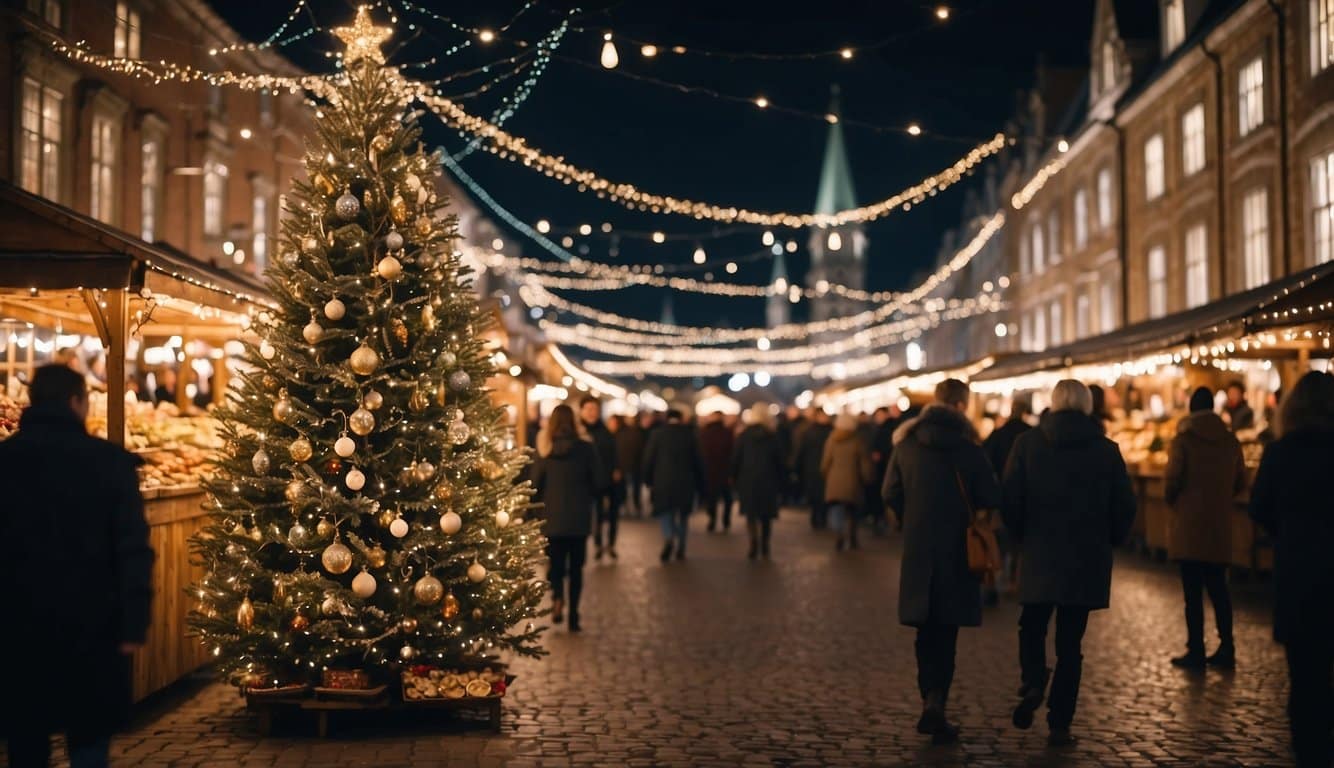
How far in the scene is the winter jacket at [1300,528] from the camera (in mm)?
6879

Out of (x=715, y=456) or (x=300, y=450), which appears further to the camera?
(x=715, y=456)

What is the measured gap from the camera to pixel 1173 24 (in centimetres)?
3134

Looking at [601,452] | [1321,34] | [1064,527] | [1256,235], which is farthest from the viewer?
[1256,235]

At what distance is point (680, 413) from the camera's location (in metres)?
22.0

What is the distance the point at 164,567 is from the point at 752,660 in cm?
413

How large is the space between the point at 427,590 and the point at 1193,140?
2433 cm

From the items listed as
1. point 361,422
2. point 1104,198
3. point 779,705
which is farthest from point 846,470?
point 1104,198

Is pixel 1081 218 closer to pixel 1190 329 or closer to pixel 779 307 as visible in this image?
pixel 1190 329

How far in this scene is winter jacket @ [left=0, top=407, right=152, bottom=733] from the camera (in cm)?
552

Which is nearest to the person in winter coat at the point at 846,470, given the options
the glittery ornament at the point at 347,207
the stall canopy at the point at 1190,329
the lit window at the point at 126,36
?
the stall canopy at the point at 1190,329

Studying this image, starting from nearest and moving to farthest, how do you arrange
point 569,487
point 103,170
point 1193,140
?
point 569,487 < point 103,170 < point 1193,140

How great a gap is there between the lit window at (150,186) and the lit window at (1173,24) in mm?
19449

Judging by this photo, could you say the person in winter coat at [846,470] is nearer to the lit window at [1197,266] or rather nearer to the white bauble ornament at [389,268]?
the lit window at [1197,266]

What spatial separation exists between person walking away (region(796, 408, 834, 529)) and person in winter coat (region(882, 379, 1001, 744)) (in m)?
16.7
